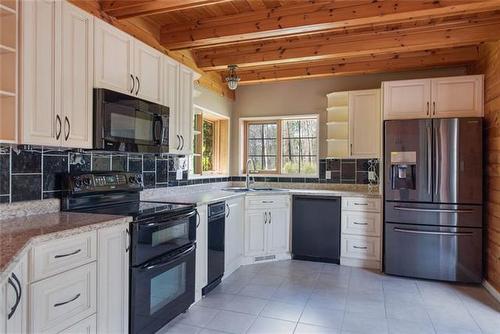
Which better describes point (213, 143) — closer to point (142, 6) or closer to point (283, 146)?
point (283, 146)

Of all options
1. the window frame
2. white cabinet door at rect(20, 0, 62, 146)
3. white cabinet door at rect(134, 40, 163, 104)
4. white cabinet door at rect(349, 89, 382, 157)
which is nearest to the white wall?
the window frame

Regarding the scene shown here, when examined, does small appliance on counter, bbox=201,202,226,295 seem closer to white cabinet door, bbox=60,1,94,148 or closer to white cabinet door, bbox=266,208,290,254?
white cabinet door, bbox=266,208,290,254

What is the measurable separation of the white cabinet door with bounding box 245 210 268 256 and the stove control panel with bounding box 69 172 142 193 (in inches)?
61.1

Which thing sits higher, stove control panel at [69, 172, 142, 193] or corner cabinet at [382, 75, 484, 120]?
corner cabinet at [382, 75, 484, 120]

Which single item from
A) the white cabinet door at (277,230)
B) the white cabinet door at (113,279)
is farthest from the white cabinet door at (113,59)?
the white cabinet door at (277,230)

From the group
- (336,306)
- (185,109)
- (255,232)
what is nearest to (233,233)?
(255,232)

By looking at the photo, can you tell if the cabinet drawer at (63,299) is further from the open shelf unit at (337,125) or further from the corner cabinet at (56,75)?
the open shelf unit at (337,125)

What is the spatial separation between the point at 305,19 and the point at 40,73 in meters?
2.08

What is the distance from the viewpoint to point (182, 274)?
2.50m

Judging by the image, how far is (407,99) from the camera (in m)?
3.61

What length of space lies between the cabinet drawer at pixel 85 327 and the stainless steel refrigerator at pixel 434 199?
3.00 m

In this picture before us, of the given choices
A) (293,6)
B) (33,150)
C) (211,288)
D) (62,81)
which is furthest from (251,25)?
(211,288)

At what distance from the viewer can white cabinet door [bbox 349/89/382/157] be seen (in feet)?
13.3

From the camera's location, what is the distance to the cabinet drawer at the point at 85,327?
158cm
